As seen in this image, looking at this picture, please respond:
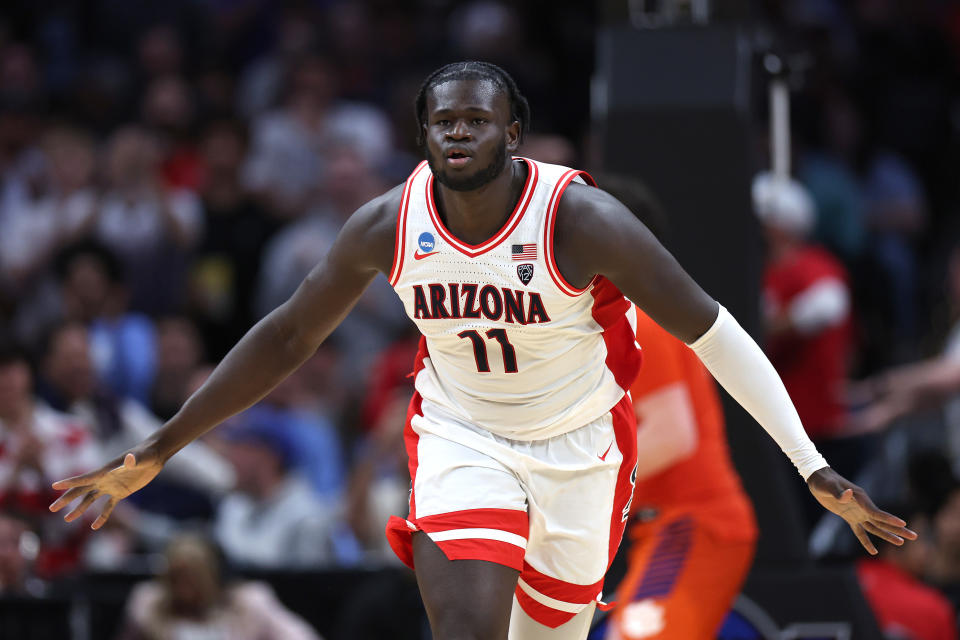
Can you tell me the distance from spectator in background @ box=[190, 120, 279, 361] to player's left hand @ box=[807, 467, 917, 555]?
6.28 metres

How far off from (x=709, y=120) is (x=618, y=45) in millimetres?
537

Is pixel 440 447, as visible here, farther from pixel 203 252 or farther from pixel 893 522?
pixel 203 252

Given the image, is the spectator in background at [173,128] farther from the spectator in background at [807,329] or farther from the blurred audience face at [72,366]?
the spectator in background at [807,329]

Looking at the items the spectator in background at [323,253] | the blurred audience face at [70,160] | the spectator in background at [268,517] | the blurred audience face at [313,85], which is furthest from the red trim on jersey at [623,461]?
the blurred audience face at [70,160]

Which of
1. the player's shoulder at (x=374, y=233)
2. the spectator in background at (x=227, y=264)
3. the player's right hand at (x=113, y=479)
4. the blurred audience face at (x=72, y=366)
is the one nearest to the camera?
the player's shoulder at (x=374, y=233)

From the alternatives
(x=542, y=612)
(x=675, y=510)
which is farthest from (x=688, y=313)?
(x=675, y=510)

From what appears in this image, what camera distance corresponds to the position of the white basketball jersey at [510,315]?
3.74 meters

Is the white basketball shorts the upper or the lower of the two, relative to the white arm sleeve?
lower

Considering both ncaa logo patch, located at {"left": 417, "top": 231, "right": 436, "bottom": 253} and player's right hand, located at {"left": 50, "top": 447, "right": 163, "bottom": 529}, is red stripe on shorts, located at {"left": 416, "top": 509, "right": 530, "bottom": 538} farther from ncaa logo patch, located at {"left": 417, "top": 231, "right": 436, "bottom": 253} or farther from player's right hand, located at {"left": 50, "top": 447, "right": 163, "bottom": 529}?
player's right hand, located at {"left": 50, "top": 447, "right": 163, "bottom": 529}

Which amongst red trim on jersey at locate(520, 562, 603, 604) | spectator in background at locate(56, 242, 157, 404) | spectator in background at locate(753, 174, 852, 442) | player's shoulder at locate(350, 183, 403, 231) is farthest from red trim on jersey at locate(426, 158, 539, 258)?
spectator in background at locate(56, 242, 157, 404)

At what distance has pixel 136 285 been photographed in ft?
31.5

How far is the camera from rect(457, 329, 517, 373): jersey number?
380 centimetres

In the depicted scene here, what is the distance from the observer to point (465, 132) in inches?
142

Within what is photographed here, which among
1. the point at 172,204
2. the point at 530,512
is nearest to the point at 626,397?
the point at 530,512
